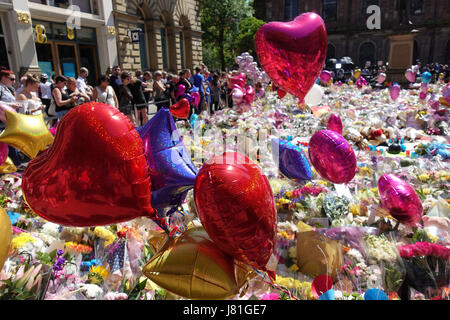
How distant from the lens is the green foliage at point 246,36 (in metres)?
27.1

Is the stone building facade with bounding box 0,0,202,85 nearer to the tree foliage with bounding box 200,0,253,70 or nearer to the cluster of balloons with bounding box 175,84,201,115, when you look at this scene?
the cluster of balloons with bounding box 175,84,201,115

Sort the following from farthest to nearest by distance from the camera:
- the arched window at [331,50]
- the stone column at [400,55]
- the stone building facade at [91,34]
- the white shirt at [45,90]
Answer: the arched window at [331,50] → the stone column at [400,55] → the stone building facade at [91,34] → the white shirt at [45,90]

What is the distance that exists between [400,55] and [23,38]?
42.9 feet

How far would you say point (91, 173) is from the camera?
1.12 meters

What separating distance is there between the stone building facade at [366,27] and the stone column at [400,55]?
20.8 metres

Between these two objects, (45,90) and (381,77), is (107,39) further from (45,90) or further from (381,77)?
(381,77)

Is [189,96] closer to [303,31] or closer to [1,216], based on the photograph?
[303,31]

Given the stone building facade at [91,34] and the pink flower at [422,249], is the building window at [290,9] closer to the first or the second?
the stone building facade at [91,34]

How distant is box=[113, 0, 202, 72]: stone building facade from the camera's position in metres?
12.3

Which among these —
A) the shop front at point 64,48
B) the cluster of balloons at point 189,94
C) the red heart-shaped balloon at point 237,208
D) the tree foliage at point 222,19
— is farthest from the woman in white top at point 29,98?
the tree foliage at point 222,19

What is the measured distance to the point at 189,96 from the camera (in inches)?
250

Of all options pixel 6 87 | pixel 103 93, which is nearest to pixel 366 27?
pixel 103 93

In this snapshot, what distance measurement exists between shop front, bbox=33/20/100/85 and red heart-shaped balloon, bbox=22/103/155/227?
381 inches

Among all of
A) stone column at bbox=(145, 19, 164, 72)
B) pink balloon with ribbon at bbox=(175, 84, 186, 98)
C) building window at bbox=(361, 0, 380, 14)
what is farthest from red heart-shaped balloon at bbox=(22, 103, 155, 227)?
building window at bbox=(361, 0, 380, 14)
